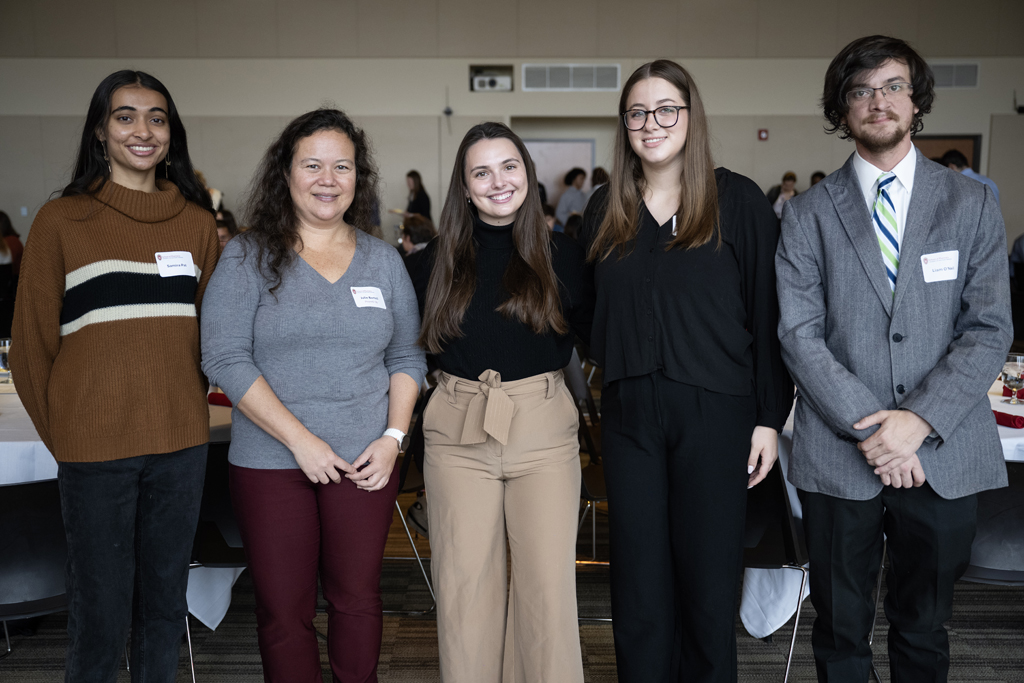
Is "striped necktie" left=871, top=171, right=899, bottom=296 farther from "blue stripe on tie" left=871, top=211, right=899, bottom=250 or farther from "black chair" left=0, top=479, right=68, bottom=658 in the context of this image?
Answer: "black chair" left=0, top=479, right=68, bottom=658

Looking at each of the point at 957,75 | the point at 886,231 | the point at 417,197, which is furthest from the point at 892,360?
the point at 957,75

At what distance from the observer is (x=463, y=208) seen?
2.02 meters

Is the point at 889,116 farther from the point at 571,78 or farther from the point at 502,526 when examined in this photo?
the point at 571,78

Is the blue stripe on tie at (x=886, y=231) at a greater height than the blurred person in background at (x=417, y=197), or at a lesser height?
lesser

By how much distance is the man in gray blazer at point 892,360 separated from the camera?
170 cm

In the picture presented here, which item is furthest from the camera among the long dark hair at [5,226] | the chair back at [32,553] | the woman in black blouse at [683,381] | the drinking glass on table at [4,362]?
the long dark hair at [5,226]

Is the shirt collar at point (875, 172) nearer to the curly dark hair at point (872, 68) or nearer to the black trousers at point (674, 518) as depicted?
the curly dark hair at point (872, 68)

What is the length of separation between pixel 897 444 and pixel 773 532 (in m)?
0.79

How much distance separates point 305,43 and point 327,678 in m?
9.78

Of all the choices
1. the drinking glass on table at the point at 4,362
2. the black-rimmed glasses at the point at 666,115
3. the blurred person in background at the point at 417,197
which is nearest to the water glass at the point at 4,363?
the drinking glass on table at the point at 4,362

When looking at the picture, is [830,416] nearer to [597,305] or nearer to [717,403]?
[717,403]

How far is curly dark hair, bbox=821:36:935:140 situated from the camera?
1.75 m

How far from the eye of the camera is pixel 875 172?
1.81 m

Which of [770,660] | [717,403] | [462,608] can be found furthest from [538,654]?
[770,660]
